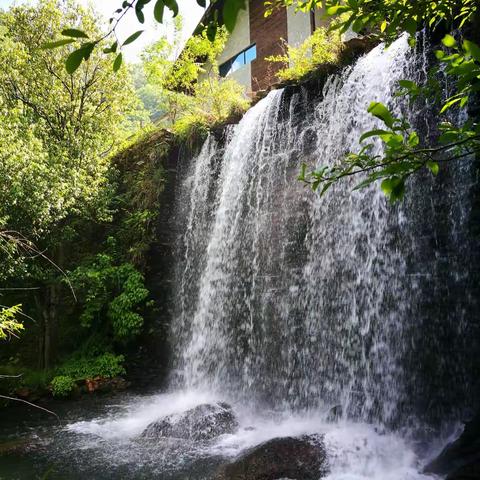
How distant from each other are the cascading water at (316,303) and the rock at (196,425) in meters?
0.22

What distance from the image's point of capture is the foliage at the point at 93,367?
9.69 m

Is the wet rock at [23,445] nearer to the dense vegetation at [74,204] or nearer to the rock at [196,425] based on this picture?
the rock at [196,425]

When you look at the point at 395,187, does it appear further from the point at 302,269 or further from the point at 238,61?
the point at 238,61

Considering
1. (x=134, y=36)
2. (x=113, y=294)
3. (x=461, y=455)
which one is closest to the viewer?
(x=134, y=36)

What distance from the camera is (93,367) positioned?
9.85 meters

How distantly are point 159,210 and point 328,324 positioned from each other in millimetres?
6241

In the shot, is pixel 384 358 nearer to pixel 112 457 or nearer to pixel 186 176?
pixel 112 457

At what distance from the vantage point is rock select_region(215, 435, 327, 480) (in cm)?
491

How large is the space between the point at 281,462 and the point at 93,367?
6149 mm

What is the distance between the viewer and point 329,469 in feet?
16.3

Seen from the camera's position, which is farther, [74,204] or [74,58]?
[74,204]

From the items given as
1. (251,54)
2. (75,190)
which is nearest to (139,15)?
(75,190)

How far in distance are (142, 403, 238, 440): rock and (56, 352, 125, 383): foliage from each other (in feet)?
10.7

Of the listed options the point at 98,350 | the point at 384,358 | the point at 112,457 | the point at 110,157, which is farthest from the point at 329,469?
the point at 110,157
